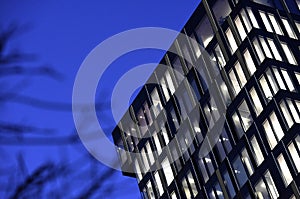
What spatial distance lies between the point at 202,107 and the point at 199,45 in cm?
509

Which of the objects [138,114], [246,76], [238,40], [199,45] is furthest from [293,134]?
[138,114]

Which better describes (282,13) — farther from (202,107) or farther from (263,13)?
(202,107)

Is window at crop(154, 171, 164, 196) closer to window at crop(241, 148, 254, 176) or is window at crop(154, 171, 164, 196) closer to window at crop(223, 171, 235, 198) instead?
window at crop(223, 171, 235, 198)

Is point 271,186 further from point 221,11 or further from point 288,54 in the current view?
point 221,11

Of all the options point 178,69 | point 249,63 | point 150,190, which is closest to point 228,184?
point 249,63

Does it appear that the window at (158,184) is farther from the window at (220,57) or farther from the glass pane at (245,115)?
the glass pane at (245,115)

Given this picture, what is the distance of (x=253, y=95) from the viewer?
46156mm

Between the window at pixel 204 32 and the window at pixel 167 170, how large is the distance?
9899 mm

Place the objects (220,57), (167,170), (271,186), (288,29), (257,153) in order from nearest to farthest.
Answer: (271,186) < (257,153) < (288,29) < (220,57) < (167,170)

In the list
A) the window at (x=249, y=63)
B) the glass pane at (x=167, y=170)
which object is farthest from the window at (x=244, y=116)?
the glass pane at (x=167, y=170)

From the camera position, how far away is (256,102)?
4547 cm

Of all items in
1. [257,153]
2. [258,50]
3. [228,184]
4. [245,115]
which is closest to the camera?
[257,153]

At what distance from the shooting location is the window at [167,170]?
53.7 meters

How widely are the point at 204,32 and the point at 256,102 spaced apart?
9863 millimetres
